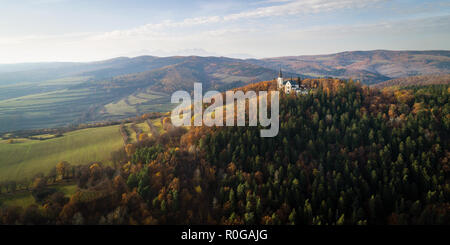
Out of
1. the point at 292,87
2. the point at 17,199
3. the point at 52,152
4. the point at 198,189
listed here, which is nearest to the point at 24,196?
the point at 17,199

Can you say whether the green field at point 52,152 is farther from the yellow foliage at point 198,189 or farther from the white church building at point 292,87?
the white church building at point 292,87

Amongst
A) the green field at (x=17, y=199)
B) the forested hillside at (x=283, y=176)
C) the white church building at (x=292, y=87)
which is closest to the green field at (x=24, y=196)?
the green field at (x=17, y=199)

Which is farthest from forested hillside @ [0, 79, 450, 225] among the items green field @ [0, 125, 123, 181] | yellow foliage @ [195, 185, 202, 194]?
green field @ [0, 125, 123, 181]

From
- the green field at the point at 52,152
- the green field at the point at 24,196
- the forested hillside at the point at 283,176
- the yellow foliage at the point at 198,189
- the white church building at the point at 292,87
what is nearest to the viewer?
the green field at the point at 24,196

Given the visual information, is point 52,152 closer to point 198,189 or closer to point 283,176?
point 198,189

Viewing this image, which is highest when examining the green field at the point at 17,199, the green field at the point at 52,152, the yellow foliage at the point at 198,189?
the green field at the point at 52,152

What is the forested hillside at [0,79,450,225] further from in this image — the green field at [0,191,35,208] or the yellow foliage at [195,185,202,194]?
the green field at [0,191,35,208]
